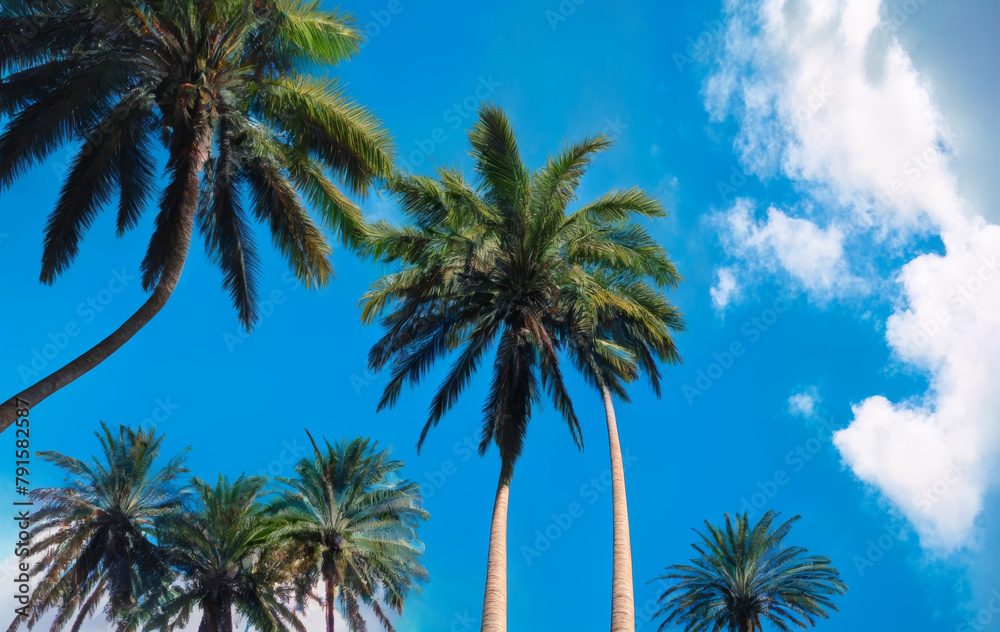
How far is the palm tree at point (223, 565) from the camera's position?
A: 2953 cm

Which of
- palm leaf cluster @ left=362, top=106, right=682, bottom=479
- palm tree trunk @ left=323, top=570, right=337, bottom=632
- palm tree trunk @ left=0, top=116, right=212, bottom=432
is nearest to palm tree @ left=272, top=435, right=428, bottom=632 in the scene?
palm tree trunk @ left=323, top=570, right=337, bottom=632

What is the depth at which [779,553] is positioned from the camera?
29688 millimetres

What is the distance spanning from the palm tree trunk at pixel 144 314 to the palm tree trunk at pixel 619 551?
10457mm

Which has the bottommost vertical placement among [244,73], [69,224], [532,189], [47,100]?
[69,224]

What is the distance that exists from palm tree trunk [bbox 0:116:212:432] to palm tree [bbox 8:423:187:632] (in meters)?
21.9

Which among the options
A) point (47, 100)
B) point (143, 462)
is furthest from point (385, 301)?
point (143, 462)

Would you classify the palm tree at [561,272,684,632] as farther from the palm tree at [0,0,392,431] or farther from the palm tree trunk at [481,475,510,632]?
the palm tree at [0,0,392,431]

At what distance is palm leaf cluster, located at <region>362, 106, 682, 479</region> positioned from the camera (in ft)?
55.6

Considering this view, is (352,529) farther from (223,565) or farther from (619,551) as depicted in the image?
(619,551)

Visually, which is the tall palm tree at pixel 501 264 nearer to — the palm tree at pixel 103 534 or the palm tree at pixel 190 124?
the palm tree at pixel 190 124

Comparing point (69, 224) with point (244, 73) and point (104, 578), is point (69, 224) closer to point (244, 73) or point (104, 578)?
point (244, 73)

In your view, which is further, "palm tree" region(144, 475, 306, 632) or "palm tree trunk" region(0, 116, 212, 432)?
"palm tree" region(144, 475, 306, 632)

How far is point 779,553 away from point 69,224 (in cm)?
2906

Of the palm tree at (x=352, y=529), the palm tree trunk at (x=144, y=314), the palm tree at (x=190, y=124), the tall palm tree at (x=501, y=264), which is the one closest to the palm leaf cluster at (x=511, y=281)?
the tall palm tree at (x=501, y=264)
